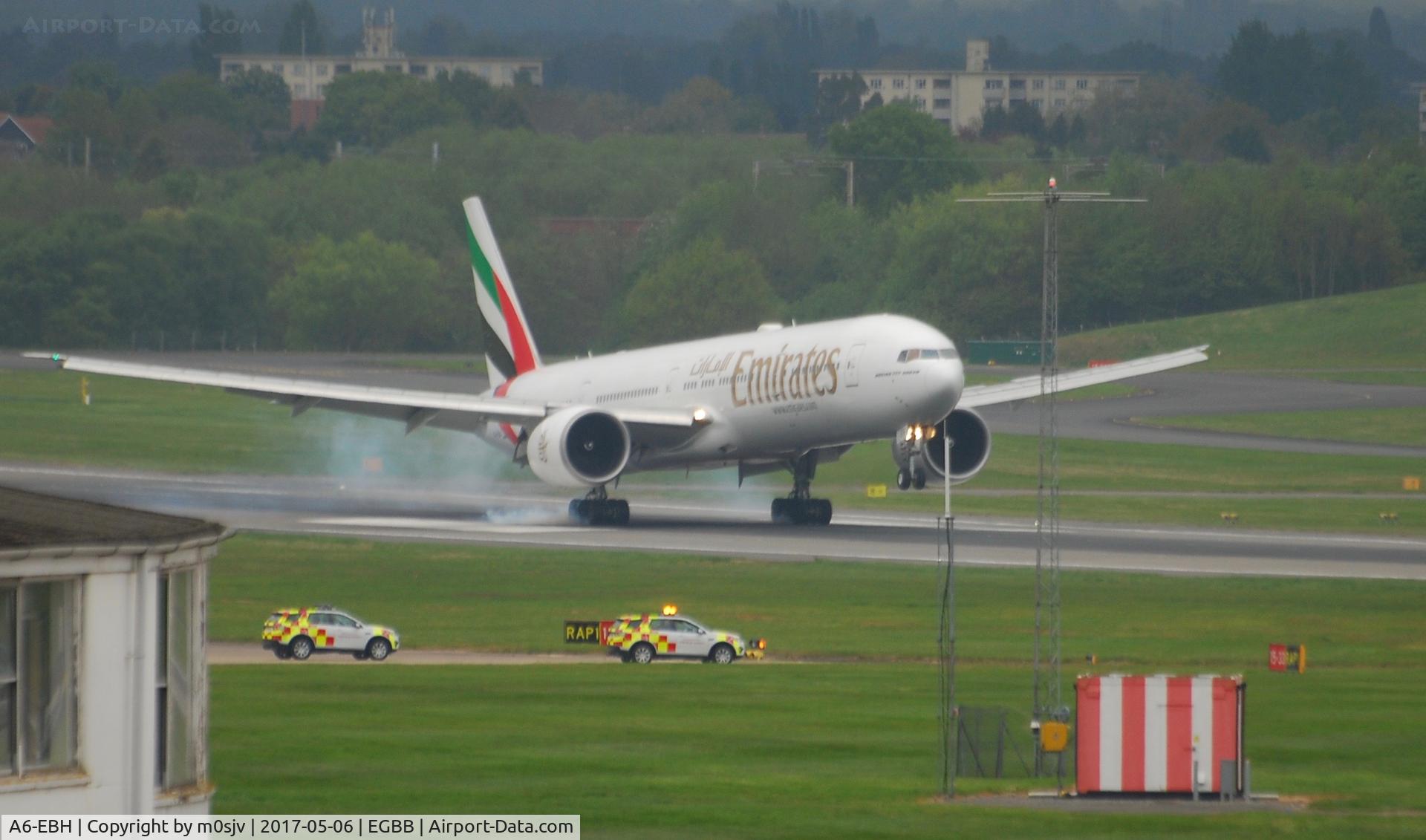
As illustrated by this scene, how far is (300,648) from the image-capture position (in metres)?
43.7

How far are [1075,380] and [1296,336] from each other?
90.2 metres

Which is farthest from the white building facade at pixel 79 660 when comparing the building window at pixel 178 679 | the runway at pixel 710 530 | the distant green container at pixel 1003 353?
the distant green container at pixel 1003 353

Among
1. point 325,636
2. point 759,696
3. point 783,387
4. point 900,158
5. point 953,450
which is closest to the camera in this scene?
point 759,696

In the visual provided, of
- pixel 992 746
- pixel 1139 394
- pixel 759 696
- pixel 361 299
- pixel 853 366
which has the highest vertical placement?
pixel 361 299

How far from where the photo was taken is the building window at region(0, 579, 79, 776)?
60.2 ft

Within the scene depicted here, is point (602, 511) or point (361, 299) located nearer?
point (602, 511)

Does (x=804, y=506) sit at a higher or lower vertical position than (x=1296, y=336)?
lower

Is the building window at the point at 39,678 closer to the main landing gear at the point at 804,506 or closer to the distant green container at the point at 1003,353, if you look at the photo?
the main landing gear at the point at 804,506

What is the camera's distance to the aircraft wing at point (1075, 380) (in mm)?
69625

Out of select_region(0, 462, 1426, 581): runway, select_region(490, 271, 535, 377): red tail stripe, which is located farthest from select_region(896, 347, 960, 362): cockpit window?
select_region(490, 271, 535, 377): red tail stripe

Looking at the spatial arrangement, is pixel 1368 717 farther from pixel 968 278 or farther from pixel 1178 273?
pixel 1178 273

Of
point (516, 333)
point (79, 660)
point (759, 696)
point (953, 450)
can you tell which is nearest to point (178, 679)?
point (79, 660)

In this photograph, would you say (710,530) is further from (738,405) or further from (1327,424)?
(1327,424)

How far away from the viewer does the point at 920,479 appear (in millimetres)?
62125
